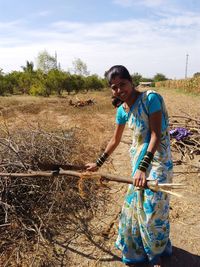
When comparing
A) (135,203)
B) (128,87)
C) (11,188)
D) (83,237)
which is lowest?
(83,237)

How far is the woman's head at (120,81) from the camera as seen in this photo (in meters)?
1.88

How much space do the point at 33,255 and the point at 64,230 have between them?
1.53 ft

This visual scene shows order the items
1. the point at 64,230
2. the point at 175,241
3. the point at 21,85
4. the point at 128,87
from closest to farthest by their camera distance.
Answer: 1. the point at 128,87
2. the point at 175,241
3. the point at 64,230
4. the point at 21,85

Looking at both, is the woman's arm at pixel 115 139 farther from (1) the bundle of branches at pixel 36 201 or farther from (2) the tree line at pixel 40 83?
(2) the tree line at pixel 40 83

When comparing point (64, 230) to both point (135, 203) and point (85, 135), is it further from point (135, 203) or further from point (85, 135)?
point (85, 135)

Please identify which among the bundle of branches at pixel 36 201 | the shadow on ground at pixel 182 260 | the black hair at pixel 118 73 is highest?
the black hair at pixel 118 73

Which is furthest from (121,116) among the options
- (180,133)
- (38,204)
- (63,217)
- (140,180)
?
(180,133)

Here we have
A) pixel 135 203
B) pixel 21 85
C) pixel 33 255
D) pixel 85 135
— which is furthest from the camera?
pixel 21 85

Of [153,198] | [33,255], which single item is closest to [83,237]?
[33,255]

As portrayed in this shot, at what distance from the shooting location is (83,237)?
2783 millimetres

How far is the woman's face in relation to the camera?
6.20 ft

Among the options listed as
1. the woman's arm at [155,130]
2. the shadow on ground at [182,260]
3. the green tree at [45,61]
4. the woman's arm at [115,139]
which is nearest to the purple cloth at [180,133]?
the shadow on ground at [182,260]

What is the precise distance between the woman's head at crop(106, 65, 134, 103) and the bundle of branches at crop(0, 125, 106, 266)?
95 centimetres

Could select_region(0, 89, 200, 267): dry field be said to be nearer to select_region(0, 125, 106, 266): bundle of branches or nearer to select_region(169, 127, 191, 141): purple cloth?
select_region(0, 125, 106, 266): bundle of branches
